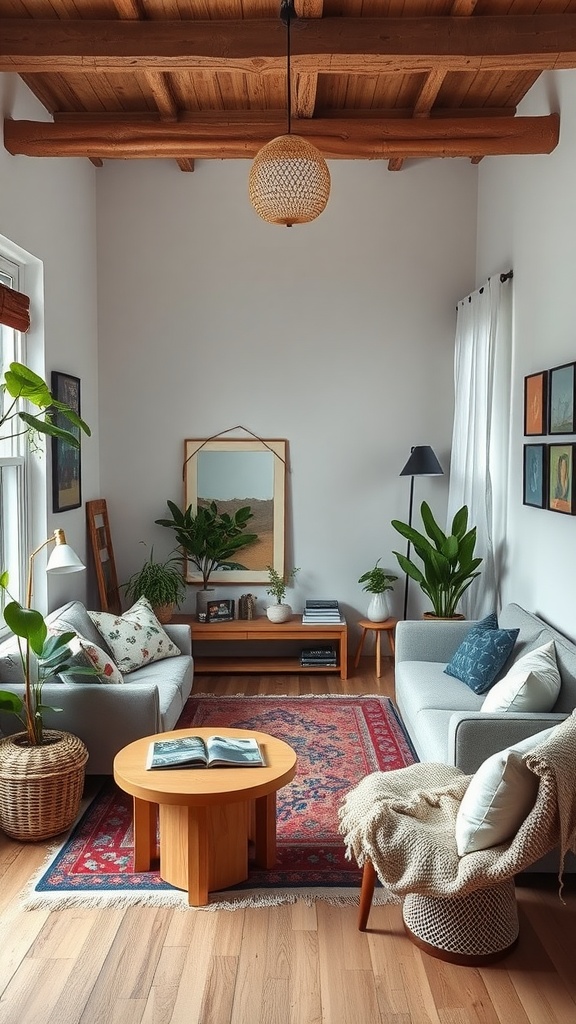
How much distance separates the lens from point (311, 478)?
587cm

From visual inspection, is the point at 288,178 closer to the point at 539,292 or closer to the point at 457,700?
the point at 539,292

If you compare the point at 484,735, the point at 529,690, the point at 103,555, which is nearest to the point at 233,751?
the point at 484,735

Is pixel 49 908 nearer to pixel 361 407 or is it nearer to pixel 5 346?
pixel 5 346

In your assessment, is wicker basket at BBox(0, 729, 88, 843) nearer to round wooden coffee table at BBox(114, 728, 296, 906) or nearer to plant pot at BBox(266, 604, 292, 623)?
round wooden coffee table at BBox(114, 728, 296, 906)

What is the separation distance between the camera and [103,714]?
3584mm

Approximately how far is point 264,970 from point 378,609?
129 inches

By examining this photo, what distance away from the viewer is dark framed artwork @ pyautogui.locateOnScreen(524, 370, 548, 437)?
13.7 ft

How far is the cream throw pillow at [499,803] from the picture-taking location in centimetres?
237

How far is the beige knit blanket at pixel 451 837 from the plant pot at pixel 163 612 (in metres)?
3.02

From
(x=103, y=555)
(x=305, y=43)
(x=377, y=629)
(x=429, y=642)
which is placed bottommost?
(x=377, y=629)

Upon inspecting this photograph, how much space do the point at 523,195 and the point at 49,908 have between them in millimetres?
4079

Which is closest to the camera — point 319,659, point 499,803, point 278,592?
point 499,803

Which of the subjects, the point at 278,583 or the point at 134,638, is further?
the point at 278,583

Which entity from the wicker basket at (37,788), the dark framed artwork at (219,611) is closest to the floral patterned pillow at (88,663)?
the wicker basket at (37,788)
